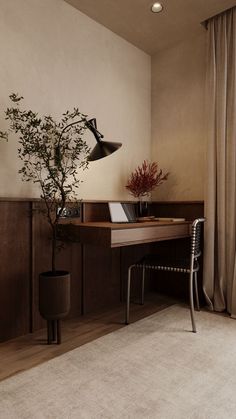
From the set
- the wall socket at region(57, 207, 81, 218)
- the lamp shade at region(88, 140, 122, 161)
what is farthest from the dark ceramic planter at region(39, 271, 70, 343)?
the lamp shade at region(88, 140, 122, 161)

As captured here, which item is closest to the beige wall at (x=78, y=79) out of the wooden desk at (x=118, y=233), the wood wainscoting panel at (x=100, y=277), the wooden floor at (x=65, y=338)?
the wooden desk at (x=118, y=233)

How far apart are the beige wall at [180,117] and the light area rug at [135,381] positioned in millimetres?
1419

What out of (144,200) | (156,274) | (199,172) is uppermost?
(199,172)

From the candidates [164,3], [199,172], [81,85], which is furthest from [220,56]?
[81,85]

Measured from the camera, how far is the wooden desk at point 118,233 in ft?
6.17

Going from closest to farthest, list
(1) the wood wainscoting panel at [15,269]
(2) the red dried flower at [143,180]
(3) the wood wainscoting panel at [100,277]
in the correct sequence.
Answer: (1) the wood wainscoting panel at [15,269] < (3) the wood wainscoting panel at [100,277] < (2) the red dried flower at [143,180]

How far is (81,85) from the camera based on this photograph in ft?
7.99

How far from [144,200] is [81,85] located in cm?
126

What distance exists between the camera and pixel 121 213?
7.84 feet

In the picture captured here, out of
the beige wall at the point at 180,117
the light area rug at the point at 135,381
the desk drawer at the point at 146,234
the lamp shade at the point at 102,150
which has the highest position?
the beige wall at the point at 180,117

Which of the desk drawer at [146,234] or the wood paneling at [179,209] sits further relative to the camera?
the wood paneling at [179,209]

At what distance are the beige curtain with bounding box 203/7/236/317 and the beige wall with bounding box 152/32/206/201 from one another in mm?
231

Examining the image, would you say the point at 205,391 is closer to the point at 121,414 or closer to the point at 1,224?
the point at 121,414

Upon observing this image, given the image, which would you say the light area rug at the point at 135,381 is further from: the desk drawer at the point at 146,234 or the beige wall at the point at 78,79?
the beige wall at the point at 78,79
